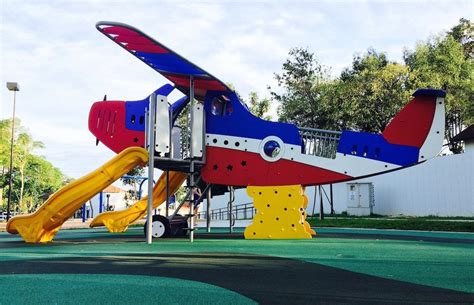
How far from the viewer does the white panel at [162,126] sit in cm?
977

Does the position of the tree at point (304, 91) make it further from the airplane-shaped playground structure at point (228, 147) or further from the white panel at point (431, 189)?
the airplane-shaped playground structure at point (228, 147)

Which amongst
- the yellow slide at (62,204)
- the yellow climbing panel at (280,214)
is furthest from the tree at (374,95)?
the yellow slide at (62,204)

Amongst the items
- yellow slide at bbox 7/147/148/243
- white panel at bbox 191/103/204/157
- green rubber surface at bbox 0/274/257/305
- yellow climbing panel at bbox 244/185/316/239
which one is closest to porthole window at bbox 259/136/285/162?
yellow climbing panel at bbox 244/185/316/239

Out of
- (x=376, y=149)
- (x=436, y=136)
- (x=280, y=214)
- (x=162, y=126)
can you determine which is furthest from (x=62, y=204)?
(x=436, y=136)

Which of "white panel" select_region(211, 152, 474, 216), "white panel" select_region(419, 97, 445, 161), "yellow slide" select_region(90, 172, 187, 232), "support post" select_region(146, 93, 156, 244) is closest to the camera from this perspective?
"support post" select_region(146, 93, 156, 244)

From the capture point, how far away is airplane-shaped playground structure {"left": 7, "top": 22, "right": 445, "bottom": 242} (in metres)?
9.70

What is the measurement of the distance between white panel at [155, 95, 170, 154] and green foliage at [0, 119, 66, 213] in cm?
3879

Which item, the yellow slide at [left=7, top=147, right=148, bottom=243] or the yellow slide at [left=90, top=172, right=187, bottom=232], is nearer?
the yellow slide at [left=7, top=147, right=148, bottom=243]

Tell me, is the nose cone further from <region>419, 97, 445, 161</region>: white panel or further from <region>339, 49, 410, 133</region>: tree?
<region>339, 49, 410, 133</region>: tree

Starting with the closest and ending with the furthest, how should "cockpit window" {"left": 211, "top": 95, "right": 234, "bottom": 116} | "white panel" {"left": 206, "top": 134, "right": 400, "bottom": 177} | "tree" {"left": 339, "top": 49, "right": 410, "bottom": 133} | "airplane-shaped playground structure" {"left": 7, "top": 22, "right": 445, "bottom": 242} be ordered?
"airplane-shaped playground structure" {"left": 7, "top": 22, "right": 445, "bottom": 242}
"white panel" {"left": 206, "top": 134, "right": 400, "bottom": 177}
"cockpit window" {"left": 211, "top": 95, "right": 234, "bottom": 116}
"tree" {"left": 339, "top": 49, "right": 410, "bottom": 133}

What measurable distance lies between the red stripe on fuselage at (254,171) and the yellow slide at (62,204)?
2.30 metres

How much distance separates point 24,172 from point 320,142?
195ft

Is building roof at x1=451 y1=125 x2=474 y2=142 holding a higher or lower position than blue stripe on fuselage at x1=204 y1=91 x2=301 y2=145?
higher

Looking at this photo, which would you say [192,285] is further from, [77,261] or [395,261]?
[395,261]
